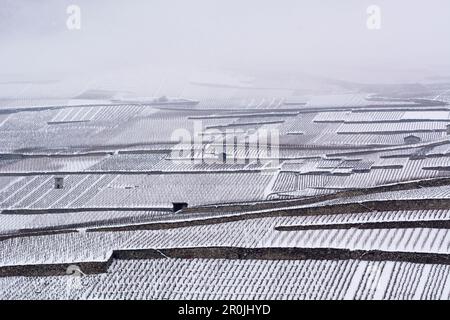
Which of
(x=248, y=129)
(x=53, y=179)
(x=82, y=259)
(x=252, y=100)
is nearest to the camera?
(x=82, y=259)

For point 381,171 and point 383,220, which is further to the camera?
point 381,171

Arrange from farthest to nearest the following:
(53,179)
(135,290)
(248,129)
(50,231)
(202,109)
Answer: (202,109), (248,129), (53,179), (50,231), (135,290)

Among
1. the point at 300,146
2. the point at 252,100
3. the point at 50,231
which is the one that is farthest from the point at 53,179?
the point at 252,100

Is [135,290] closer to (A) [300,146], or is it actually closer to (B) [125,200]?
(B) [125,200]

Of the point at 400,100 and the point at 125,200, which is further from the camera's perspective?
the point at 400,100

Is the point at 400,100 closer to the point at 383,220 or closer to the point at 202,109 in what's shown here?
the point at 202,109

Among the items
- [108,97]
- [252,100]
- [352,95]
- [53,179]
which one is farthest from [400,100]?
[53,179]
